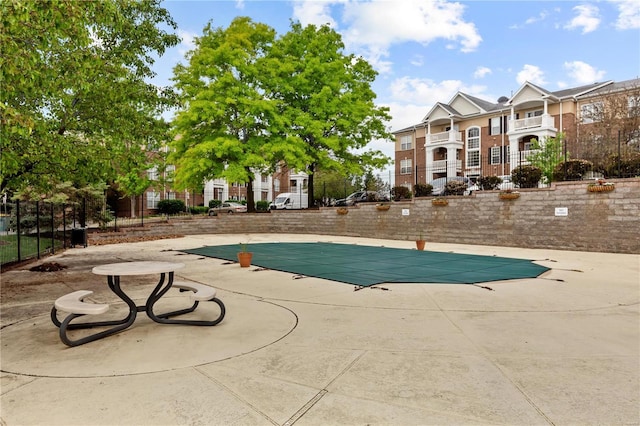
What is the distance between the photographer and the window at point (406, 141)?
46.9 m

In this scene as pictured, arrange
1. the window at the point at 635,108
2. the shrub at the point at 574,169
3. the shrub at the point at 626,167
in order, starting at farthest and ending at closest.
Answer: the window at the point at 635,108, the shrub at the point at 574,169, the shrub at the point at 626,167

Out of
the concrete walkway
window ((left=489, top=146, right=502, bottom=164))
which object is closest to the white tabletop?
the concrete walkway

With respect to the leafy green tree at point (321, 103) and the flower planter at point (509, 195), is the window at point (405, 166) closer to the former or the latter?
the leafy green tree at point (321, 103)

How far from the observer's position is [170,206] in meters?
37.7

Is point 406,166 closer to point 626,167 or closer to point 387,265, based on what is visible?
point 626,167

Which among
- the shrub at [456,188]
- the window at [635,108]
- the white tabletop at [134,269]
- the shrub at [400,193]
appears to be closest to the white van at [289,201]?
the shrub at [400,193]

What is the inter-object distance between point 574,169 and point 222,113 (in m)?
16.7

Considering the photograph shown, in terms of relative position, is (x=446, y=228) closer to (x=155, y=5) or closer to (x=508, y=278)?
(x=508, y=278)

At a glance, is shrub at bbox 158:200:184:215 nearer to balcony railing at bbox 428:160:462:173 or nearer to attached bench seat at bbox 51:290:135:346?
balcony railing at bbox 428:160:462:173

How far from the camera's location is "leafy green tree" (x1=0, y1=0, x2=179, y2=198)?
427 centimetres

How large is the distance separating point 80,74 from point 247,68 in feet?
58.8

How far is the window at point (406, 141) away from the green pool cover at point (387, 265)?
1387 inches

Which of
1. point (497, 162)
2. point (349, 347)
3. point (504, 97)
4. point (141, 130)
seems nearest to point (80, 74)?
point (141, 130)

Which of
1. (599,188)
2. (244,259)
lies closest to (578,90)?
(599,188)
